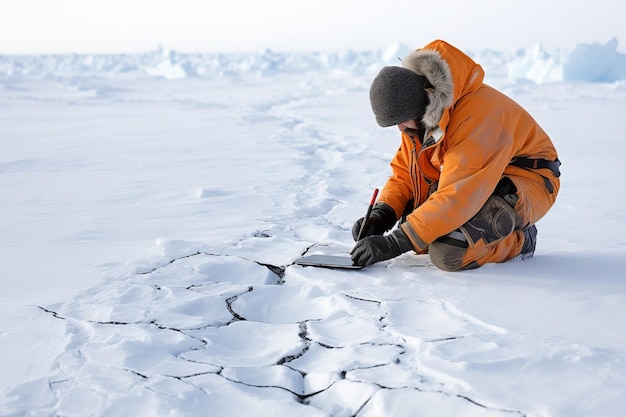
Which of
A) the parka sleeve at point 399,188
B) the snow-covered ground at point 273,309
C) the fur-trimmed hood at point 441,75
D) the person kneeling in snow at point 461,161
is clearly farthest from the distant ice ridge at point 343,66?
the fur-trimmed hood at point 441,75

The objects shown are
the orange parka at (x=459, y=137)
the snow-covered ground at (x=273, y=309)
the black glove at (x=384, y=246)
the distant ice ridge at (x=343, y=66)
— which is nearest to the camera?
the snow-covered ground at (x=273, y=309)

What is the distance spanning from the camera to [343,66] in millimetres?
37094

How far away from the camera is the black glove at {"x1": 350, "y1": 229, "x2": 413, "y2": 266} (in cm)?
210

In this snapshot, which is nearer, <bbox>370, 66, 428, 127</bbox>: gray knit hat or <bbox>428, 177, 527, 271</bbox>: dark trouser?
<bbox>370, 66, 428, 127</bbox>: gray knit hat

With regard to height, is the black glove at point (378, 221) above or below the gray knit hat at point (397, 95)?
below

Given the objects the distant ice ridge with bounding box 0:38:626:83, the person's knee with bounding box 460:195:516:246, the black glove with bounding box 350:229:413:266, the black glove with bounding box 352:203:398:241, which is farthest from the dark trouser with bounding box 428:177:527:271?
the distant ice ridge with bounding box 0:38:626:83

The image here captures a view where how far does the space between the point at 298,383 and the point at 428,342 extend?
1.35 feet

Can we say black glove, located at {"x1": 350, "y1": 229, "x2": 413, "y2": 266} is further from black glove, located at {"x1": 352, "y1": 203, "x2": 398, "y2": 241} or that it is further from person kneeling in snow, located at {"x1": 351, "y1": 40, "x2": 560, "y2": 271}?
black glove, located at {"x1": 352, "y1": 203, "x2": 398, "y2": 241}

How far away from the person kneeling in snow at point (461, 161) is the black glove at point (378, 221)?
0.23 meters

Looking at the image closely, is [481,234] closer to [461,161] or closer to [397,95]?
[461,161]

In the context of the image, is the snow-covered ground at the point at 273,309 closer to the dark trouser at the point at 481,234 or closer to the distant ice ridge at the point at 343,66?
the dark trouser at the point at 481,234

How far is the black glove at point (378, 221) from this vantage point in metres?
2.44

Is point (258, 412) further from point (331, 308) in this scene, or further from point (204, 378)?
point (331, 308)

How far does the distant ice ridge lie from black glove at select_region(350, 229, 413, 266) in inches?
621
